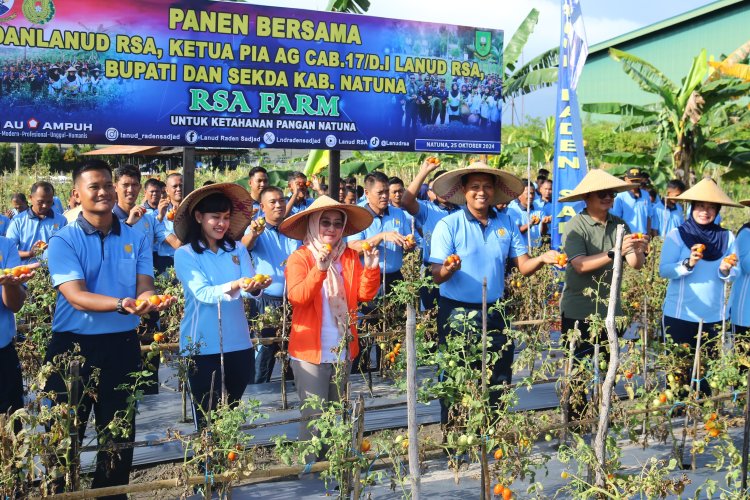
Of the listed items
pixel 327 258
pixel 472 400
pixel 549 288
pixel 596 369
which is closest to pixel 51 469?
pixel 327 258

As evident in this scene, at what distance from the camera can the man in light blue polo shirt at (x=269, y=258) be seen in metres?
5.89

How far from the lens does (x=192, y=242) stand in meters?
3.76

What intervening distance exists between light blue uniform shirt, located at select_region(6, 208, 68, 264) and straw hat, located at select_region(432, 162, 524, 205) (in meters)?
4.53

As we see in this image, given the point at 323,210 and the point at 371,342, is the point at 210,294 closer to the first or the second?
the point at 323,210

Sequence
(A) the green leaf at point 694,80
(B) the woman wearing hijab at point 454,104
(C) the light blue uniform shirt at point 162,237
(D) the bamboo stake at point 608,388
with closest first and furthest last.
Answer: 1. (D) the bamboo stake at point 608,388
2. (B) the woman wearing hijab at point 454,104
3. (C) the light blue uniform shirt at point 162,237
4. (A) the green leaf at point 694,80

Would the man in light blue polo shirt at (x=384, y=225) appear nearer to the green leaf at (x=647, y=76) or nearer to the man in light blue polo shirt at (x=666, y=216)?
the man in light blue polo shirt at (x=666, y=216)

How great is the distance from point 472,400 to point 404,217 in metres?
3.74

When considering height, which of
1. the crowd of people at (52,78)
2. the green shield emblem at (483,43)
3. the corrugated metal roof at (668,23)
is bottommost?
the crowd of people at (52,78)

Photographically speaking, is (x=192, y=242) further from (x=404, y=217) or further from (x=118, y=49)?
(x=404, y=217)

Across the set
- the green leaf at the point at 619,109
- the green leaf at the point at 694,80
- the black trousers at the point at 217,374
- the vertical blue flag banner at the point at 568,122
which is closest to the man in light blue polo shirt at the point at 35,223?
the black trousers at the point at 217,374

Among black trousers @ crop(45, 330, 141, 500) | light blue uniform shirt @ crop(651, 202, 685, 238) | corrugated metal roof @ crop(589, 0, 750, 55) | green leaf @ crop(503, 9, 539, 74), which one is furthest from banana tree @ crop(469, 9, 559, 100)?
corrugated metal roof @ crop(589, 0, 750, 55)

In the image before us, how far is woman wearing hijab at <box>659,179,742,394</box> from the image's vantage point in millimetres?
4918

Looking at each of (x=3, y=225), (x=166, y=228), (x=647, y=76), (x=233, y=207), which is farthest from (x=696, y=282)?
(x=647, y=76)

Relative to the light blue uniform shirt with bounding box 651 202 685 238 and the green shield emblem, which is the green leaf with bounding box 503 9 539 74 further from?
the green shield emblem
